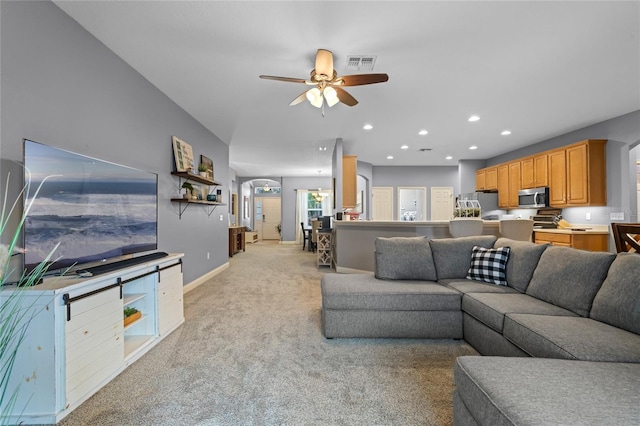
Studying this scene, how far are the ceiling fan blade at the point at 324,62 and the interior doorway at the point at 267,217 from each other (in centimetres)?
1045

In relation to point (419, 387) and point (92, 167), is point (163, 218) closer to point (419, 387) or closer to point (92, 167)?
point (92, 167)

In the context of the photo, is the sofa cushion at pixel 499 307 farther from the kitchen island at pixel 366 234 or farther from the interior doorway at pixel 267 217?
the interior doorway at pixel 267 217

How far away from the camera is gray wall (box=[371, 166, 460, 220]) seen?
873cm

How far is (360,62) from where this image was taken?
2773 millimetres

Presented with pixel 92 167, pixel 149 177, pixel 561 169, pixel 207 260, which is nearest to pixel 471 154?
pixel 561 169

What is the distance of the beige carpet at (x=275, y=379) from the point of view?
1.58 metres

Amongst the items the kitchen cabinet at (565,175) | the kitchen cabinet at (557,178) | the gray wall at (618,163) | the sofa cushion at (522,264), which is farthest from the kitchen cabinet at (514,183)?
the sofa cushion at (522,264)

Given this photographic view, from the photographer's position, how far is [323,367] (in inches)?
81.3

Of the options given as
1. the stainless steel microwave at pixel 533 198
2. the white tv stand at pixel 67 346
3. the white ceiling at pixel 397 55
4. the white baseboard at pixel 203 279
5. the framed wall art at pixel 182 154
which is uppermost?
the white ceiling at pixel 397 55

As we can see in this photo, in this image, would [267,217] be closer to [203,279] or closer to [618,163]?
[203,279]

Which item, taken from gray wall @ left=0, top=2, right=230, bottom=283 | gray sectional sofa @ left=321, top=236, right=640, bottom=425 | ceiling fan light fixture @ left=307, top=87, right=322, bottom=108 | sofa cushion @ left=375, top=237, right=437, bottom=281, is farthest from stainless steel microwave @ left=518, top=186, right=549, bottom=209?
gray wall @ left=0, top=2, right=230, bottom=283

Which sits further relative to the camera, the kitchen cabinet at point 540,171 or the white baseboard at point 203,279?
the kitchen cabinet at point 540,171

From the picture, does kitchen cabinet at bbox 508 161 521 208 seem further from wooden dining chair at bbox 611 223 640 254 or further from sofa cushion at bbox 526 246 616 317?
sofa cushion at bbox 526 246 616 317

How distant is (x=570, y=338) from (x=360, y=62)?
8.78 ft
